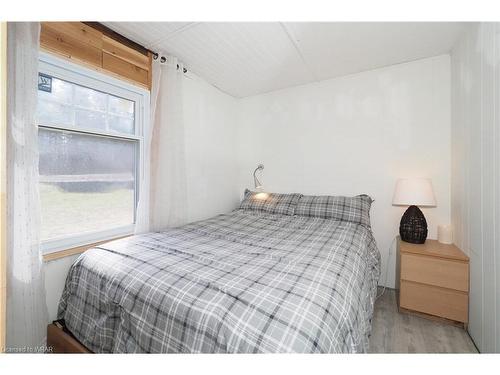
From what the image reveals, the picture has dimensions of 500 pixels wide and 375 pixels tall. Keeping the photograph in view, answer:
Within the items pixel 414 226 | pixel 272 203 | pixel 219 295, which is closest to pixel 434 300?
pixel 414 226

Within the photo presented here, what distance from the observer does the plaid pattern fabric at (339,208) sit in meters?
2.14

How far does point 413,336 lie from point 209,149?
261 cm

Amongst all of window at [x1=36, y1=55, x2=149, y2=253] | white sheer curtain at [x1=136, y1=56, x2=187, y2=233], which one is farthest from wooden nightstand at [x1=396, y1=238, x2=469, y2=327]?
window at [x1=36, y1=55, x2=149, y2=253]

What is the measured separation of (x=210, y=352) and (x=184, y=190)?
166cm

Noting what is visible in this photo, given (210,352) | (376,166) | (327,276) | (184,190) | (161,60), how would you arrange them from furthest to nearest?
(376,166) < (184,190) < (161,60) < (327,276) < (210,352)

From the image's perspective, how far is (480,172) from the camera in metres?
1.44

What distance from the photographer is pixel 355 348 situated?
0.89 m

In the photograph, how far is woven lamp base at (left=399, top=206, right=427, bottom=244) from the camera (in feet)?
6.35

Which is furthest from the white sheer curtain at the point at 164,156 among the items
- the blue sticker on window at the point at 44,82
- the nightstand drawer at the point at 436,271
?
the nightstand drawer at the point at 436,271

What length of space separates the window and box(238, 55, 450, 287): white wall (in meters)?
1.68

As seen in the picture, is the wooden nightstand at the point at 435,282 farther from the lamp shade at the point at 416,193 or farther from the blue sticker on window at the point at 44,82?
the blue sticker on window at the point at 44,82

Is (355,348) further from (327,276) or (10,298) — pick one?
(10,298)

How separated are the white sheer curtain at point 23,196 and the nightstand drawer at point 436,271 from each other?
260 centimetres
